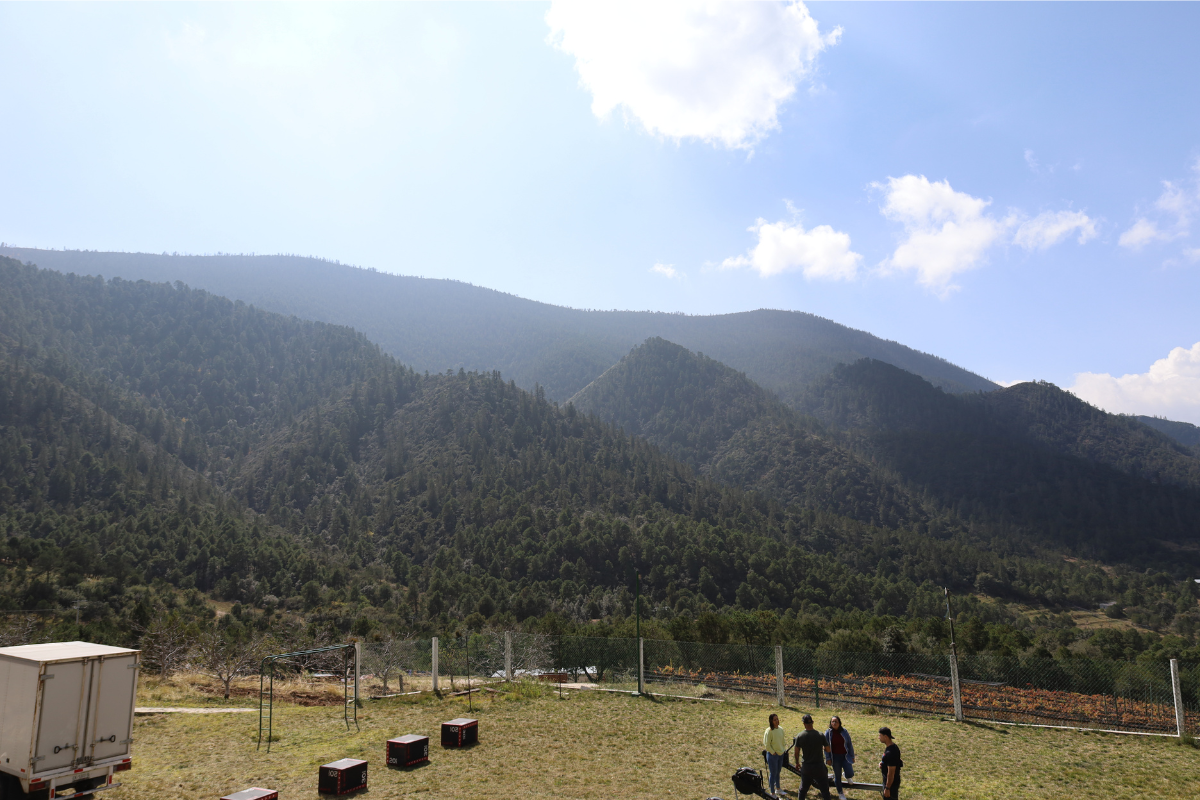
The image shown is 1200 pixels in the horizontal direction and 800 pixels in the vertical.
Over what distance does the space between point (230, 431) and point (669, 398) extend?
4281 inches

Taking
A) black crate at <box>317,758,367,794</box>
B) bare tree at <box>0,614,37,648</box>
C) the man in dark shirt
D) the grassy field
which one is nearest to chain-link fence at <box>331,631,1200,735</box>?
the grassy field

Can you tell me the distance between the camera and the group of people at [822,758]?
356 inches

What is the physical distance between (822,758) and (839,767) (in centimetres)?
77

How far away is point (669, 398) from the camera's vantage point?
183m

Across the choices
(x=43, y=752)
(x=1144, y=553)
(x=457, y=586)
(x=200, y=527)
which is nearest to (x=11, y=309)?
(x=200, y=527)

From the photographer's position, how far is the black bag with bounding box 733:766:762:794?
9461 millimetres

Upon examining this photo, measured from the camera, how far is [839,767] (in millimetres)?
10000

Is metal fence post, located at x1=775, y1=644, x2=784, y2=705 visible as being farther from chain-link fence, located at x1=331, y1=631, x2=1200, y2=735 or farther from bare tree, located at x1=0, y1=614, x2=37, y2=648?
bare tree, located at x1=0, y1=614, x2=37, y2=648

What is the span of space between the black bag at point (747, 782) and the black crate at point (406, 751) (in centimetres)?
615

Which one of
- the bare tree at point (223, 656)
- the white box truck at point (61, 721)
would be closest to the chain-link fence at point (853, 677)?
the bare tree at point (223, 656)

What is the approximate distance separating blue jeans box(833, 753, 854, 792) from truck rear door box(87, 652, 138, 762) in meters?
10.5

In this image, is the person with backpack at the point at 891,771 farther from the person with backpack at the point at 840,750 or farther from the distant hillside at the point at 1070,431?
the distant hillside at the point at 1070,431

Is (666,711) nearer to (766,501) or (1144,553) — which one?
(766,501)

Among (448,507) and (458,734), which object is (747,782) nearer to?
(458,734)
